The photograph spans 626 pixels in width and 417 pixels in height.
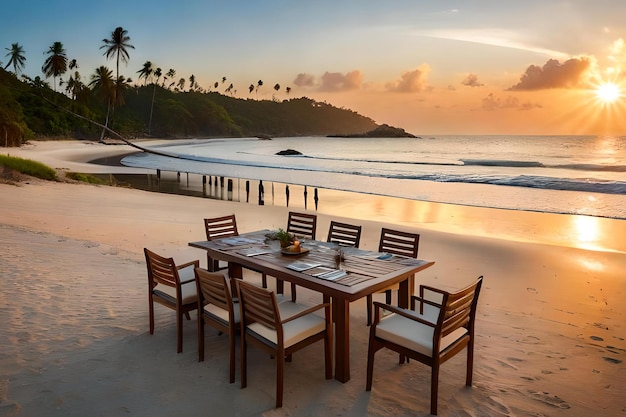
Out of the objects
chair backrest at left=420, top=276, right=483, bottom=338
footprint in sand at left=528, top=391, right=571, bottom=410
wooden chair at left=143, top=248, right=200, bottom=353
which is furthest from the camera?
wooden chair at left=143, top=248, right=200, bottom=353

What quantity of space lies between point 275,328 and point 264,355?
94 cm

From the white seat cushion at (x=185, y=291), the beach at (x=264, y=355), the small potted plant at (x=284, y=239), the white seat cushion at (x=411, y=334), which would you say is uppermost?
the small potted plant at (x=284, y=239)

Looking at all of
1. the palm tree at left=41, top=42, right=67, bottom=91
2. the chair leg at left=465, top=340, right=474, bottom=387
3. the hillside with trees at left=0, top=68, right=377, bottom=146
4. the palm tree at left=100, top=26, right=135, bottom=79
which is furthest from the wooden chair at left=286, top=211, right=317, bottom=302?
the palm tree at left=41, top=42, right=67, bottom=91

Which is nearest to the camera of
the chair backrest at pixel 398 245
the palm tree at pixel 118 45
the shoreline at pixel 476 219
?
the chair backrest at pixel 398 245

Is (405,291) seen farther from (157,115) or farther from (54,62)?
(157,115)

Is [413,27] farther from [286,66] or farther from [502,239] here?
[286,66]

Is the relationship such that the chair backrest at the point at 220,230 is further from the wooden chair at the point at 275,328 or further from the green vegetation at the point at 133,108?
the green vegetation at the point at 133,108

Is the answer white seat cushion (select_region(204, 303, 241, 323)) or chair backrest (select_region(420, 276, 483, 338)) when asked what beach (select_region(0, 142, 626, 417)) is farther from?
chair backrest (select_region(420, 276, 483, 338))

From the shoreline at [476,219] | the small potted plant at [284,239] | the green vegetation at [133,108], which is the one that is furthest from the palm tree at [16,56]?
the small potted plant at [284,239]

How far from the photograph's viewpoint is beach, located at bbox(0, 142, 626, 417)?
9.84ft

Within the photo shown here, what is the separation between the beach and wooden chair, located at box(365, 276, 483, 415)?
0.35m

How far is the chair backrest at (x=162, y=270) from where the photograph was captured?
360 cm

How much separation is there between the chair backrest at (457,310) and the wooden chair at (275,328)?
869 mm

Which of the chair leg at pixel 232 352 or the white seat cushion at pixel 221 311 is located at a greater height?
the white seat cushion at pixel 221 311
